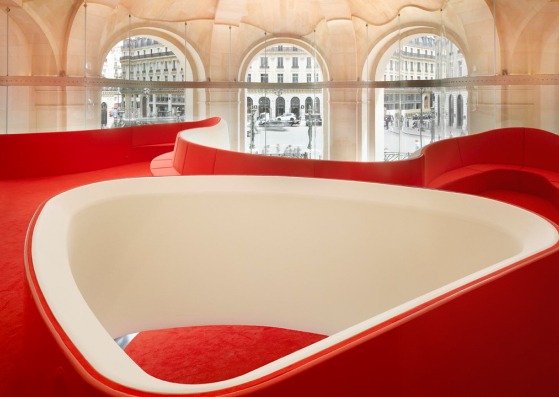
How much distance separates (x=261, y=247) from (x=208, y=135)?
6107 mm

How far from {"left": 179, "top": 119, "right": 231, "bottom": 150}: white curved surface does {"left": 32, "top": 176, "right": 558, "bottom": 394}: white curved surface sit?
11.8 ft

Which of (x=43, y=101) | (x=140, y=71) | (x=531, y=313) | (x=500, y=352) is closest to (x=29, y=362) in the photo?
(x=500, y=352)

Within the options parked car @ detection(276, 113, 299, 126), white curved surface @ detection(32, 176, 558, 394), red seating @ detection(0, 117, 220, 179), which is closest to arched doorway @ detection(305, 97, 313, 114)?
parked car @ detection(276, 113, 299, 126)

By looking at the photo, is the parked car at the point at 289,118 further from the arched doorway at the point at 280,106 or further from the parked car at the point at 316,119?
the parked car at the point at 316,119

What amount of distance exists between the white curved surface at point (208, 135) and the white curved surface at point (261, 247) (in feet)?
11.8

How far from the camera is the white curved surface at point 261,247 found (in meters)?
3.32

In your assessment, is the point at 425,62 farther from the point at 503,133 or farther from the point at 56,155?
the point at 56,155

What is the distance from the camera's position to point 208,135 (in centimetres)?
991

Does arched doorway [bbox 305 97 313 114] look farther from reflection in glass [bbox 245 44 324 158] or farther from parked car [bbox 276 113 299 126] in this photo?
parked car [bbox 276 113 299 126]

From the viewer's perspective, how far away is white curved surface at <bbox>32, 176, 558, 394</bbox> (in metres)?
3.32

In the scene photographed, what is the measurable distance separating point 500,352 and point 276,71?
18530 mm

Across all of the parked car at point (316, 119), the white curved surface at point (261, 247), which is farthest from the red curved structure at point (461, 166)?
the parked car at point (316, 119)

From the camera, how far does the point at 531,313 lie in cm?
199

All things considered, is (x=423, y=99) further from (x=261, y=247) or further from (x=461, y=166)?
(x=261, y=247)
